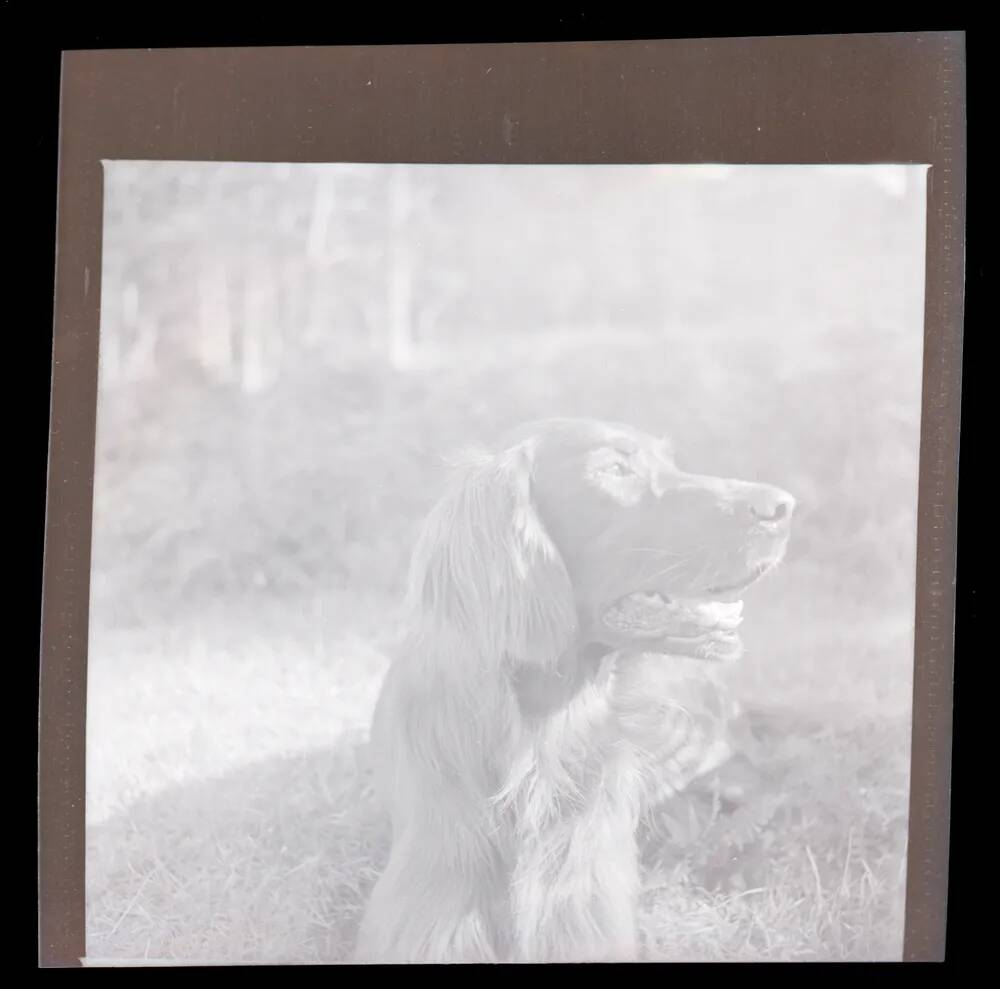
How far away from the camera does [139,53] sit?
173 cm

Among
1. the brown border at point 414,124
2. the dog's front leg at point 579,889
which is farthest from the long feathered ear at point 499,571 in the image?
the brown border at point 414,124

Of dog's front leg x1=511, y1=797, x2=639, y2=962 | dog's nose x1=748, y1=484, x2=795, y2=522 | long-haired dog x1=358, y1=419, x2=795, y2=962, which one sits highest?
dog's nose x1=748, y1=484, x2=795, y2=522

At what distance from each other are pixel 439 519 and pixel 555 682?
391 mm

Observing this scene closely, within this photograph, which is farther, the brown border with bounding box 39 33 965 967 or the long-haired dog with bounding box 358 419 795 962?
the brown border with bounding box 39 33 965 967

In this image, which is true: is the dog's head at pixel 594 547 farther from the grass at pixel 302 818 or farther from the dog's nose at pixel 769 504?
the grass at pixel 302 818

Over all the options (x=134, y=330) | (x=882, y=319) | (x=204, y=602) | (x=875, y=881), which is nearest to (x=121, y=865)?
(x=204, y=602)

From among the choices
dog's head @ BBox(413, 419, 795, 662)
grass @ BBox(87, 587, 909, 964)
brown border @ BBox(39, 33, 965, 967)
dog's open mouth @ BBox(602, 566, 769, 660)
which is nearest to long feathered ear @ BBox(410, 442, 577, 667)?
dog's head @ BBox(413, 419, 795, 662)

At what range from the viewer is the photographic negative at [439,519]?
1.69 m

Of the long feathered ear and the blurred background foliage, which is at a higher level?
the blurred background foliage

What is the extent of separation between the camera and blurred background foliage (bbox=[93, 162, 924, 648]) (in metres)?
1.70

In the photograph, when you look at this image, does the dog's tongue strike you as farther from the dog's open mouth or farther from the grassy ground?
the grassy ground

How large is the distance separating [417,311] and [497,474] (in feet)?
1.23

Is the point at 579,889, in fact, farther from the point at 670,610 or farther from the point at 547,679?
the point at 670,610

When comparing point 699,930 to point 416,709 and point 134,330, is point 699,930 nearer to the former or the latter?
point 416,709
